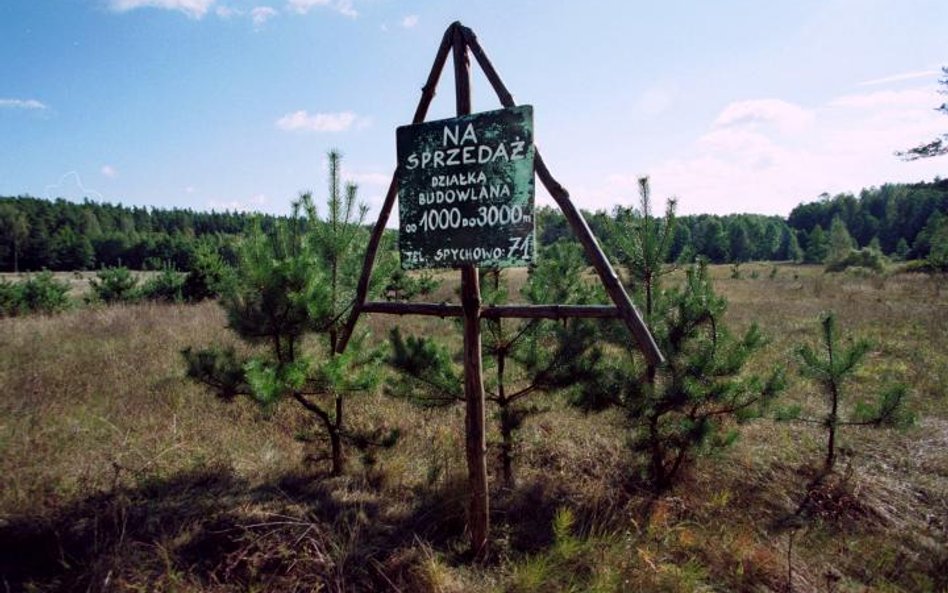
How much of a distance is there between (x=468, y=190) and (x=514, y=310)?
28.6 inches

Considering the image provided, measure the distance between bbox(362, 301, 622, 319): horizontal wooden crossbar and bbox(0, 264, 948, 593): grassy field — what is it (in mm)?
1172

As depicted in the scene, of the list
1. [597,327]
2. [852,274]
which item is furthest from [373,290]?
[852,274]

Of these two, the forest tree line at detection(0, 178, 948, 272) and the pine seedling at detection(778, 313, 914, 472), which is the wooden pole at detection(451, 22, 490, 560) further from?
the forest tree line at detection(0, 178, 948, 272)

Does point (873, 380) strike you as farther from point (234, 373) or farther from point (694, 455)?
point (234, 373)

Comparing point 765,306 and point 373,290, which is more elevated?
point 373,290

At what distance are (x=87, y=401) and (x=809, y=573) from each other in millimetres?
6442

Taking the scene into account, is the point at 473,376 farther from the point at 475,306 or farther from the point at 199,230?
the point at 199,230

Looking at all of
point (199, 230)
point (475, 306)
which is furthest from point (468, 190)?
point (199, 230)

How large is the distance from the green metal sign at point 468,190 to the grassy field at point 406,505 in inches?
63.2

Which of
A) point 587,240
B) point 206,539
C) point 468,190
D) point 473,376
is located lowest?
point 206,539

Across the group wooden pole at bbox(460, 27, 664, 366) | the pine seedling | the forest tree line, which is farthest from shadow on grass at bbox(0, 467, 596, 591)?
the forest tree line

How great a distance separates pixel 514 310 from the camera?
9.37ft

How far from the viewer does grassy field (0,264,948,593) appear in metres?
2.68

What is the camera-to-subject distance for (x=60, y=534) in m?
3.03
